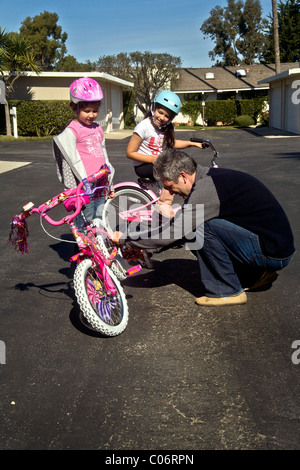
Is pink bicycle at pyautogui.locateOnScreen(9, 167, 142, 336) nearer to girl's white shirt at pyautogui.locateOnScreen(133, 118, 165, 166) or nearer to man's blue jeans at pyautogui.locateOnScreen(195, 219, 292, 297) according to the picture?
man's blue jeans at pyautogui.locateOnScreen(195, 219, 292, 297)

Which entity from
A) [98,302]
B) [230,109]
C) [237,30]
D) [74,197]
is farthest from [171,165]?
[237,30]

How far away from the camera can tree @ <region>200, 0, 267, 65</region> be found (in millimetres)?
76062

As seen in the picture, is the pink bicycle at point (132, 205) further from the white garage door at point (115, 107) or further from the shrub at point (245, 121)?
the shrub at point (245, 121)

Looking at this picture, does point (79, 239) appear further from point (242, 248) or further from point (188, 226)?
point (242, 248)

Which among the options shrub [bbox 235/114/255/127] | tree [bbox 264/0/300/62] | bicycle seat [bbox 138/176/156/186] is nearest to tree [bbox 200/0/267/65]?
tree [bbox 264/0/300/62]

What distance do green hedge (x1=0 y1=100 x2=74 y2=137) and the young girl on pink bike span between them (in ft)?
82.1

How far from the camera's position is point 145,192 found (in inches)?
234

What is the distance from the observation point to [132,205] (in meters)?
6.05

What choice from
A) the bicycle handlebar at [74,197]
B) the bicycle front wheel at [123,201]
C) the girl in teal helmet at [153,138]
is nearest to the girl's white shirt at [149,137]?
the girl in teal helmet at [153,138]

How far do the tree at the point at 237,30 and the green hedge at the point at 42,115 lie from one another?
5409 centimetres

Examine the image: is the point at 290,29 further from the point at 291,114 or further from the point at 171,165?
the point at 171,165
